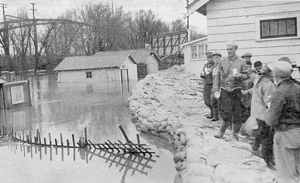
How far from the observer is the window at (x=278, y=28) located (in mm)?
9047

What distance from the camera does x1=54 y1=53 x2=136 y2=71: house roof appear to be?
120 ft

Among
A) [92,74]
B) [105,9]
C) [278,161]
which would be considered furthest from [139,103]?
[105,9]

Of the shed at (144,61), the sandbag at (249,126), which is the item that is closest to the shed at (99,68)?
the shed at (144,61)

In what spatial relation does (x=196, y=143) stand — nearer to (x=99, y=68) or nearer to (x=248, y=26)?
(x=248, y=26)

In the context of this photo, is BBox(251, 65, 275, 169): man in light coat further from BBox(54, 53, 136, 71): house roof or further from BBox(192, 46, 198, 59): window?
BBox(54, 53, 136, 71): house roof

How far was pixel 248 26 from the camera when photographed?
9.38 metres

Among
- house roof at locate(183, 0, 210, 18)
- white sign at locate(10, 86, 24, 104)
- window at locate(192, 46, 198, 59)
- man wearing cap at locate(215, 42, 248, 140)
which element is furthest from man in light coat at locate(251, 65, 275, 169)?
window at locate(192, 46, 198, 59)

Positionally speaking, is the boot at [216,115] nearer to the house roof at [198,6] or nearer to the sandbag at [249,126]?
the sandbag at [249,126]

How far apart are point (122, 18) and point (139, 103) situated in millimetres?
58183

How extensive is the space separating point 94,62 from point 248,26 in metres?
30.1

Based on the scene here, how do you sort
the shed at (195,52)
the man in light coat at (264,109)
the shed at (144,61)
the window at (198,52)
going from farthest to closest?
the shed at (144,61) → the window at (198,52) → the shed at (195,52) → the man in light coat at (264,109)

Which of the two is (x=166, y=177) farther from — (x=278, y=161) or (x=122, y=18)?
(x=122, y=18)

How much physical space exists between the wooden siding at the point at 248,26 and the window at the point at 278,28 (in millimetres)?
134

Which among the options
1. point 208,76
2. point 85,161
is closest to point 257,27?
point 208,76
